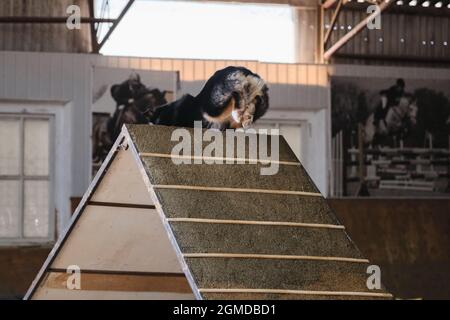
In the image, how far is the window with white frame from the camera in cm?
1036

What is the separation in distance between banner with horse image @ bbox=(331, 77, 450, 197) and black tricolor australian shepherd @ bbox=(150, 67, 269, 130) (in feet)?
15.8

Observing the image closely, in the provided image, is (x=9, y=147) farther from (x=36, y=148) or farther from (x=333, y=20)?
(x=333, y=20)

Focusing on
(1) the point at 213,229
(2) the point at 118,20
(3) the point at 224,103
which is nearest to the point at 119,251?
(3) the point at 224,103

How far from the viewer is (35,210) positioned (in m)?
10.5

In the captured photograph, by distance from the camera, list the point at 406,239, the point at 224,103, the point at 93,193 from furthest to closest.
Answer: the point at 406,239 → the point at 224,103 → the point at 93,193

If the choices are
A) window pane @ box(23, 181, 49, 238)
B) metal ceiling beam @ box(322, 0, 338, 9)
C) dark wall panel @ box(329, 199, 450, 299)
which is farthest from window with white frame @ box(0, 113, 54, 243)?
metal ceiling beam @ box(322, 0, 338, 9)

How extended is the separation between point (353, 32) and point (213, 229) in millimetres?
6241

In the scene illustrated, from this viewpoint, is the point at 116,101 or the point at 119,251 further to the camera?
the point at 116,101

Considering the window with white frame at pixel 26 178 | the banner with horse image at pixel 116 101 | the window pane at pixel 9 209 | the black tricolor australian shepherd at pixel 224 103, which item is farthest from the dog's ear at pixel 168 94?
the black tricolor australian shepherd at pixel 224 103

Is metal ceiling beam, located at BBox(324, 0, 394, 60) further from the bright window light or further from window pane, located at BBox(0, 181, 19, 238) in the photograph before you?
window pane, located at BBox(0, 181, 19, 238)

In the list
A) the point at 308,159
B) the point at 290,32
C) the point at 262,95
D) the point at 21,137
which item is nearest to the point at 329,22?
the point at 290,32

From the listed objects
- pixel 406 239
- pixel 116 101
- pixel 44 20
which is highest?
pixel 44 20

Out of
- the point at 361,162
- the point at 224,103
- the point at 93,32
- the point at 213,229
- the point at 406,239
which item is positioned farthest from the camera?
the point at 361,162

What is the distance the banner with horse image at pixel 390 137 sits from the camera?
1125 cm
